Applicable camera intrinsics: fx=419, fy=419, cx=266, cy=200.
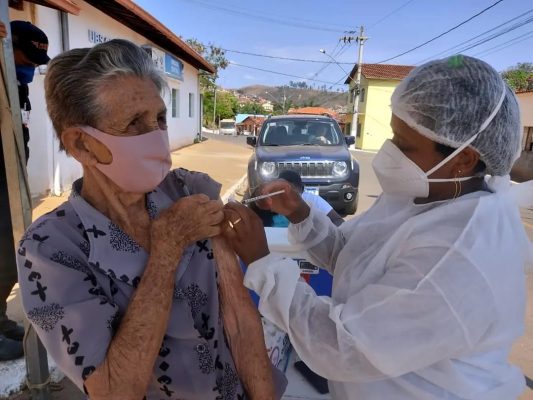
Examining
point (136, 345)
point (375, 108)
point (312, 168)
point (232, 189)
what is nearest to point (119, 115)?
point (136, 345)

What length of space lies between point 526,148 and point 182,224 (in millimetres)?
18167

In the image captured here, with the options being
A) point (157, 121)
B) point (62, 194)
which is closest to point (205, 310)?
point (157, 121)

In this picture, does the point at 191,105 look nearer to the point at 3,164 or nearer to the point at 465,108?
the point at 3,164

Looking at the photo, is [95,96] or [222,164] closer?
[95,96]

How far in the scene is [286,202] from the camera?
1.71m

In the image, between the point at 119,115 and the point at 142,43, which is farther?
the point at 142,43

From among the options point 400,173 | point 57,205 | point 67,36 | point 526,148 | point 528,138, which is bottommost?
point 57,205

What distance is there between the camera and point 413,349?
1.01m

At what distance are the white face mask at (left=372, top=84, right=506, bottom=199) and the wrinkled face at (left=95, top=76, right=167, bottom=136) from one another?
2.32 feet

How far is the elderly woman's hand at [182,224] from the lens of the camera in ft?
3.39

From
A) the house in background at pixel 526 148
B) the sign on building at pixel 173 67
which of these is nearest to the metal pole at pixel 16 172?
the sign on building at pixel 173 67

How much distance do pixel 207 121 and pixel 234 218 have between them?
5405cm

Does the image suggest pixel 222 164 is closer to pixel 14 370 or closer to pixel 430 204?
pixel 14 370

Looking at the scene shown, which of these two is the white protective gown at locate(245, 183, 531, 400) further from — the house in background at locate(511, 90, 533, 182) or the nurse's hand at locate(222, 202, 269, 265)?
the house in background at locate(511, 90, 533, 182)
